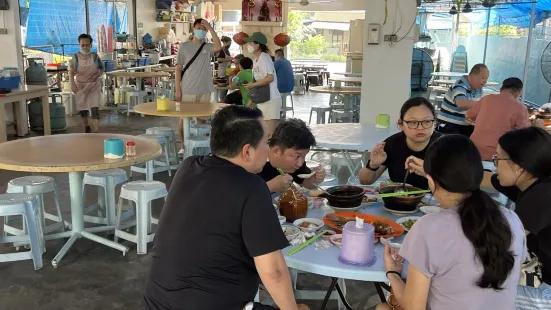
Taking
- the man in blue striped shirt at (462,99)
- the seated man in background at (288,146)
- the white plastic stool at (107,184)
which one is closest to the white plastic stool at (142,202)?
the white plastic stool at (107,184)

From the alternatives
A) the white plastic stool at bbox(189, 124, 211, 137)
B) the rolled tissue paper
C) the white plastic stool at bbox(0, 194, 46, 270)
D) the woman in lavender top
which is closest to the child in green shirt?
the white plastic stool at bbox(189, 124, 211, 137)

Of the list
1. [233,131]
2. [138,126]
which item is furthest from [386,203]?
[138,126]

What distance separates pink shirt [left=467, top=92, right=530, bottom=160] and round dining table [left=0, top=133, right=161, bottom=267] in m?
2.69

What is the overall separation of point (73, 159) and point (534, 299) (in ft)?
9.23

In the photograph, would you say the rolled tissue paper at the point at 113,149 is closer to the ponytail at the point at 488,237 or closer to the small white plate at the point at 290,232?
the small white plate at the point at 290,232

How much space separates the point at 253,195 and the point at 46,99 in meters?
7.24

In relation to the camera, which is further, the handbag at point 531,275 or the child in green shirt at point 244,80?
the child in green shirt at point 244,80

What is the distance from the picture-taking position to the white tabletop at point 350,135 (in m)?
3.97

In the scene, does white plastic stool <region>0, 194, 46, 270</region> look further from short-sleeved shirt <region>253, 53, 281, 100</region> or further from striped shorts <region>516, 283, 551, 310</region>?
short-sleeved shirt <region>253, 53, 281, 100</region>

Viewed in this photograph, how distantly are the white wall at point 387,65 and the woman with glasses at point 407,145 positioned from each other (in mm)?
3387

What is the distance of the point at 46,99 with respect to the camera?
7.92m

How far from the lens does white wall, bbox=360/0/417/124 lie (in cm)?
628

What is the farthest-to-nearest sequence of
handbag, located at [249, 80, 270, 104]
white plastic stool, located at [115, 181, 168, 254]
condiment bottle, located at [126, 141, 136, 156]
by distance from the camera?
handbag, located at [249, 80, 270, 104] < white plastic stool, located at [115, 181, 168, 254] < condiment bottle, located at [126, 141, 136, 156]

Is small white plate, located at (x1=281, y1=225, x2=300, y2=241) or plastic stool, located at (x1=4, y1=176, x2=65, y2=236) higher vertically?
small white plate, located at (x1=281, y1=225, x2=300, y2=241)
